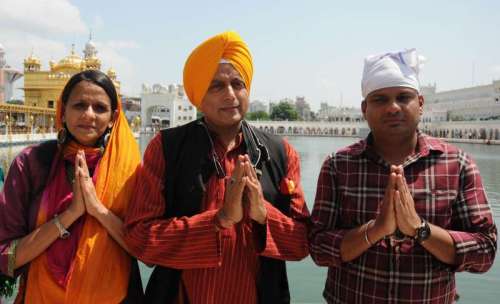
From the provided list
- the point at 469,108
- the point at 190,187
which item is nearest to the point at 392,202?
the point at 190,187

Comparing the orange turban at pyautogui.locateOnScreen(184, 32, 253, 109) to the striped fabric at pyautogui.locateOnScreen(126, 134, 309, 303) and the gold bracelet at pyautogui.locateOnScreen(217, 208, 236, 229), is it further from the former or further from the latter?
the gold bracelet at pyautogui.locateOnScreen(217, 208, 236, 229)

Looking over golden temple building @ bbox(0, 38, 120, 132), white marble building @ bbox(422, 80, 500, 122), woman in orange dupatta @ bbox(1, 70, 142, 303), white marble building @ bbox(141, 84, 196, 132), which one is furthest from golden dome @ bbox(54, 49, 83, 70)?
white marble building @ bbox(422, 80, 500, 122)

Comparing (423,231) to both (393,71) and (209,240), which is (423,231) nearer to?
→ (393,71)

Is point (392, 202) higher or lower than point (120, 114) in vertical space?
lower

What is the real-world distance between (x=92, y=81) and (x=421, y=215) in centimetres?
120

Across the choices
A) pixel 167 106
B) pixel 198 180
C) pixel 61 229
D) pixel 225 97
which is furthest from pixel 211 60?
pixel 167 106

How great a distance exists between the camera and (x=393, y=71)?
4.60 ft

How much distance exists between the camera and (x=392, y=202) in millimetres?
1209

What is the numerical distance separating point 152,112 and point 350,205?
53.3m

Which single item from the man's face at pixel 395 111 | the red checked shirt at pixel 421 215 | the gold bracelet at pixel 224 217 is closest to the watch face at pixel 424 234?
the red checked shirt at pixel 421 215

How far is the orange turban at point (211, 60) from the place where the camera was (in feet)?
4.68

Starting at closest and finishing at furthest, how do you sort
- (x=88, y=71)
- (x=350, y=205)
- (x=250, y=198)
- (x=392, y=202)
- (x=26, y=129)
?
(x=392, y=202) < (x=250, y=198) < (x=350, y=205) < (x=88, y=71) < (x=26, y=129)

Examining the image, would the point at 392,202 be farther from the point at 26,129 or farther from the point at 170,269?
the point at 26,129

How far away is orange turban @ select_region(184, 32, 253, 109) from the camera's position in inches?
56.2
